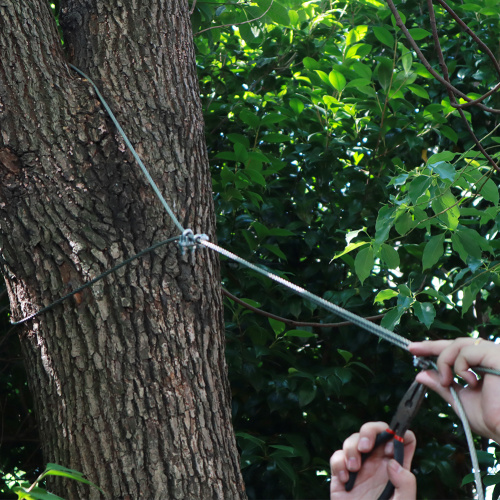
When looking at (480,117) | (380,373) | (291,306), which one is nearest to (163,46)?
(291,306)

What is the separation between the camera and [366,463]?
0.91 metres

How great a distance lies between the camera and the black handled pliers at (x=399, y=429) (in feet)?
2.81

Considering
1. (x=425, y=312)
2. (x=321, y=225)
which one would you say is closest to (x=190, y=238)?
(x=425, y=312)

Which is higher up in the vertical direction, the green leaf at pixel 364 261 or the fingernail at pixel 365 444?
the green leaf at pixel 364 261

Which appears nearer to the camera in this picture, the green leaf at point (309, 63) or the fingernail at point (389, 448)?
the fingernail at point (389, 448)

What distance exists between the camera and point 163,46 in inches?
60.4

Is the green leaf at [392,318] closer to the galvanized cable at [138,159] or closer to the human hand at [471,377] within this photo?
the galvanized cable at [138,159]

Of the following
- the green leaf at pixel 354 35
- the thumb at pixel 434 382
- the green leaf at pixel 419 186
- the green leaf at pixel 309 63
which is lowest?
the thumb at pixel 434 382

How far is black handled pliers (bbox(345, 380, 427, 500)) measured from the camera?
86 centimetres

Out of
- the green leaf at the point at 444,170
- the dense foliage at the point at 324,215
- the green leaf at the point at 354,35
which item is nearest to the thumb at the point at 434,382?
the green leaf at the point at 444,170

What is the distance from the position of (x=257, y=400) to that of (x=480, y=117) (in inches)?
61.3

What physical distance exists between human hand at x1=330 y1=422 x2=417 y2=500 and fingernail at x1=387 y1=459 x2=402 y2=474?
0.02 metres

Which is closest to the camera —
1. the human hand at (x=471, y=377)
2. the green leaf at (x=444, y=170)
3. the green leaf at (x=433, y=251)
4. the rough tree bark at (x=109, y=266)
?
the human hand at (x=471, y=377)

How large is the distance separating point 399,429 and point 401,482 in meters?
0.08
